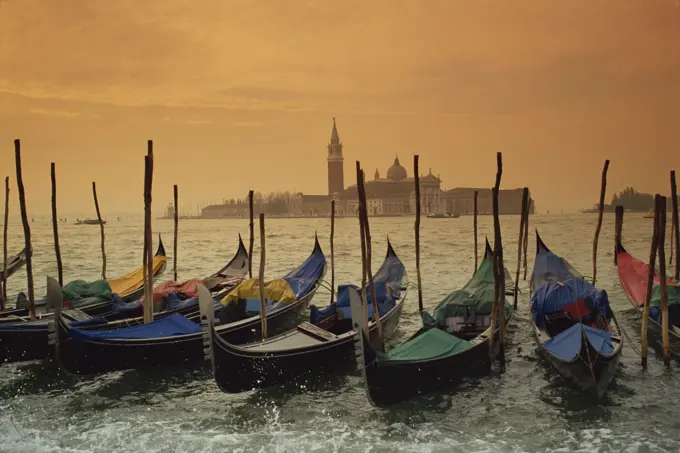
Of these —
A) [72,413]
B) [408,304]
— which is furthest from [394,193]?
[72,413]

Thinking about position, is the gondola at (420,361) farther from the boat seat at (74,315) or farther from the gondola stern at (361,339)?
the boat seat at (74,315)

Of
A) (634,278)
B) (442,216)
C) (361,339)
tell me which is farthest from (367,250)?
(442,216)

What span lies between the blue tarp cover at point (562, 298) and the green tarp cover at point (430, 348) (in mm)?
1475

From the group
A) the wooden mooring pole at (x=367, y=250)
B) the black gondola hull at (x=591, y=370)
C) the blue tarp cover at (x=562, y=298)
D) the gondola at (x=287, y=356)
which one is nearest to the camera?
the black gondola hull at (x=591, y=370)

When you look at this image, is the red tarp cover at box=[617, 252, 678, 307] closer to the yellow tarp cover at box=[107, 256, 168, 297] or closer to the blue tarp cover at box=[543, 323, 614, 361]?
the blue tarp cover at box=[543, 323, 614, 361]

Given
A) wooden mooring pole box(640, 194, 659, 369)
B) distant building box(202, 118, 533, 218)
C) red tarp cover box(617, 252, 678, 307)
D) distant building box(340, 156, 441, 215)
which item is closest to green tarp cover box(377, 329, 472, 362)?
wooden mooring pole box(640, 194, 659, 369)

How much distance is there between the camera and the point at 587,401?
18.1 feet

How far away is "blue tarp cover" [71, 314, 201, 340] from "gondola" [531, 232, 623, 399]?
3.41 meters

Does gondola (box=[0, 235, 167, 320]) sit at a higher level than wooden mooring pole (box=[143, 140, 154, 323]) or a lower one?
lower

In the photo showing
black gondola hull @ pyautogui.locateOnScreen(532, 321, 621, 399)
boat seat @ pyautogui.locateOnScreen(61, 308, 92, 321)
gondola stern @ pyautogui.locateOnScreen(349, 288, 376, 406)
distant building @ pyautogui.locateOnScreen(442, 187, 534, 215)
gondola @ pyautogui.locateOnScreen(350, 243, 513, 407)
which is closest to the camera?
gondola stern @ pyautogui.locateOnScreen(349, 288, 376, 406)

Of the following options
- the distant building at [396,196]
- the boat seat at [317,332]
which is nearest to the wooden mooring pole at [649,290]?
the boat seat at [317,332]

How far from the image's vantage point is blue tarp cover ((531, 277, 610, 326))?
22.7 feet

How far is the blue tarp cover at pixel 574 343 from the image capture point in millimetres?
5609

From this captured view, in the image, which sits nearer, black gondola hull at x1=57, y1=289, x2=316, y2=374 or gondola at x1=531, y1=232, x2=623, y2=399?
gondola at x1=531, y1=232, x2=623, y2=399
